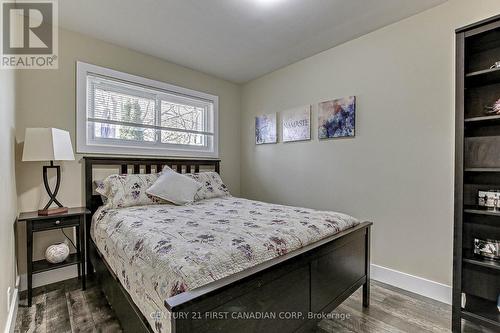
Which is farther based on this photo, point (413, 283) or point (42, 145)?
point (413, 283)

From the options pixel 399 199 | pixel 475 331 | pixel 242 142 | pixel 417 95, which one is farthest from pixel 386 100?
pixel 242 142

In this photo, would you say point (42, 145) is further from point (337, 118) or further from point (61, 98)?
point (337, 118)

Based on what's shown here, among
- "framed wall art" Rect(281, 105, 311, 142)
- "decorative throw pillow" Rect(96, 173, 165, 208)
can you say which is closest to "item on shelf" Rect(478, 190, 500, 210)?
"framed wall art" Rect(281, 105, 311, 142)

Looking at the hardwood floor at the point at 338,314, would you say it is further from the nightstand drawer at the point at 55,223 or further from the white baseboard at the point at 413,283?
the nightstand drawer at the point at 55,223

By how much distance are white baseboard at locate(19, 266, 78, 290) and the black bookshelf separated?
11.3 ft

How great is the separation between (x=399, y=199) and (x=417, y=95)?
1.00 metres

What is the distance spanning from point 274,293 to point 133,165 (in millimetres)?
2431

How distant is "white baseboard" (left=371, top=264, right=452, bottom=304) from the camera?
213cm

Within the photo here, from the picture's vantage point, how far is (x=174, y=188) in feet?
8.94

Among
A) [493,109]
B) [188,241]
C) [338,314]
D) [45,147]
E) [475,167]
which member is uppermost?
[493,109]

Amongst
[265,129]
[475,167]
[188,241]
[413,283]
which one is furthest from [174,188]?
[475,167]

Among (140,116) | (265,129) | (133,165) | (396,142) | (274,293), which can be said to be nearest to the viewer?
(274,293)

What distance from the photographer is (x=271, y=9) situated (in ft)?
7.29

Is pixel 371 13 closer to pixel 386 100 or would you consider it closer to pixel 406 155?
pixel 386 100
